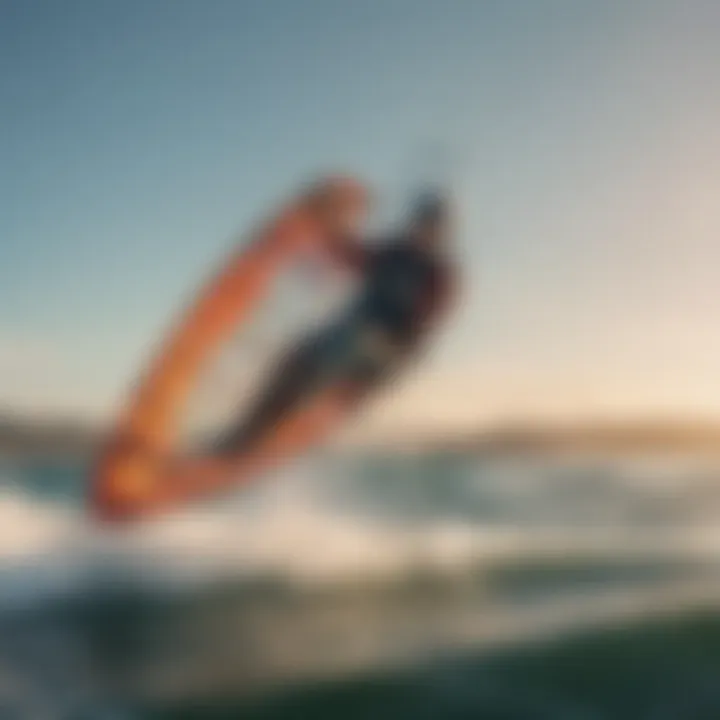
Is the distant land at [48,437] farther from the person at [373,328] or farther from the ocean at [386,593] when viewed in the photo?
the person at [373,328]

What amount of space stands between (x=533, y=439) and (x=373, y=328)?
0.24 metres

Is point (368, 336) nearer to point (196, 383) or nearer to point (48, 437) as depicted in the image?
point (196, 383)

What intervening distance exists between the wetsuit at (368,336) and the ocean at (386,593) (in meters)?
0.08

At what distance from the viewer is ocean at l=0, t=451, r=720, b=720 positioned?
1.30 meters

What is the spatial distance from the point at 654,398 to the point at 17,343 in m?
0.81

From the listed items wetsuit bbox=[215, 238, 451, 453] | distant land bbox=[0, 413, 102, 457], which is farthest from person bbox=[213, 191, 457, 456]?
distant land bbox=[0, 413, 102, 457]

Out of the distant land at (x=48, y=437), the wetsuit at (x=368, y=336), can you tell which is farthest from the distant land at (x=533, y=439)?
the wetsuit at (x=368, y=336)

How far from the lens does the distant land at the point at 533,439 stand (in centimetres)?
134

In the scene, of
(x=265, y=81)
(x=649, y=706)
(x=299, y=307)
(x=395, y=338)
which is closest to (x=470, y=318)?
(x=395, y=338)

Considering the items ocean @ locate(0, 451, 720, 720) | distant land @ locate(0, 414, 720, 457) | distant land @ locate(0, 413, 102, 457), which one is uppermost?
distant land @ locate(0, 413, 102, 457)

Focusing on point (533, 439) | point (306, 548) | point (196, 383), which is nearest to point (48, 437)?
point (196, 383)

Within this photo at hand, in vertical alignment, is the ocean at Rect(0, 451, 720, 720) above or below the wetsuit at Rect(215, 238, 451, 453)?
below

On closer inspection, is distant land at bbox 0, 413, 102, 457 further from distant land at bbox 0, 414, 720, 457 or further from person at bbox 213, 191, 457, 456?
person at bbox 213, 191, 457, 456

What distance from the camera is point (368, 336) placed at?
134 centimetres
